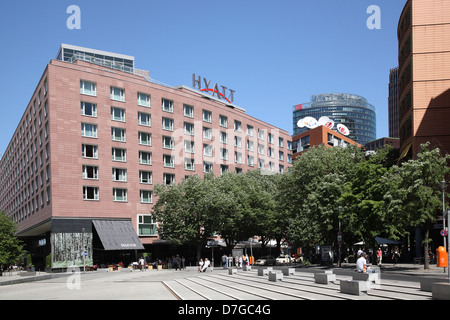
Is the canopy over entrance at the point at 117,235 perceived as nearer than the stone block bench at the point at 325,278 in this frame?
No

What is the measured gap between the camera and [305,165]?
2248 inches

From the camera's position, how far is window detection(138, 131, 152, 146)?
70.9m

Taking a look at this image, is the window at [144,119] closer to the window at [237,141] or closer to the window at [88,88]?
the window at [88,88]

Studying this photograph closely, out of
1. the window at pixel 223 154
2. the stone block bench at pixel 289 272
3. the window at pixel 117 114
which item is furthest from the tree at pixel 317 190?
the window at pixel 117 114

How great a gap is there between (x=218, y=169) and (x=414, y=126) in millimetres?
37399

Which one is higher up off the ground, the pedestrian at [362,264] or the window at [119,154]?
the window at [119,154]

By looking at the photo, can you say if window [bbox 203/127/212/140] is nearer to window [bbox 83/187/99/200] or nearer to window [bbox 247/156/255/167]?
window [bbox 247/156/255/167]

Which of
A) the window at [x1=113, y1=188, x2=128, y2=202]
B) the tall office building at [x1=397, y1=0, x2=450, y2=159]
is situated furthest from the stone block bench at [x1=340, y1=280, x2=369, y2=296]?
the window at [x1=113, y1=188, x2=128, y2=202]

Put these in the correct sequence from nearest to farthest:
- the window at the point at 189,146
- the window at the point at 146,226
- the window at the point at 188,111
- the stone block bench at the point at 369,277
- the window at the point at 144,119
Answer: the stone block bench at the point at 369,277 < the window at the point at 146,226 < the window at the point at 144,119 < the window at the point at 189,146 < the window at the point at 188,111

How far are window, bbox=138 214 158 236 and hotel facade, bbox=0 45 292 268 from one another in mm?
141

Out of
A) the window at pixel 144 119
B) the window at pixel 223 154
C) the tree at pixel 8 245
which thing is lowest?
the tree at pixel 8 245

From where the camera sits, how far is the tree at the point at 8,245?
63.7 m

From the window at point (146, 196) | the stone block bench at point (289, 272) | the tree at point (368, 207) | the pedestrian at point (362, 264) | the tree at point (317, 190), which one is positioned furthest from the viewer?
the window at point (146, 196)

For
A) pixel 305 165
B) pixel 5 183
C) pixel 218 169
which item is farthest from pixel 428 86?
pixel 5 183
